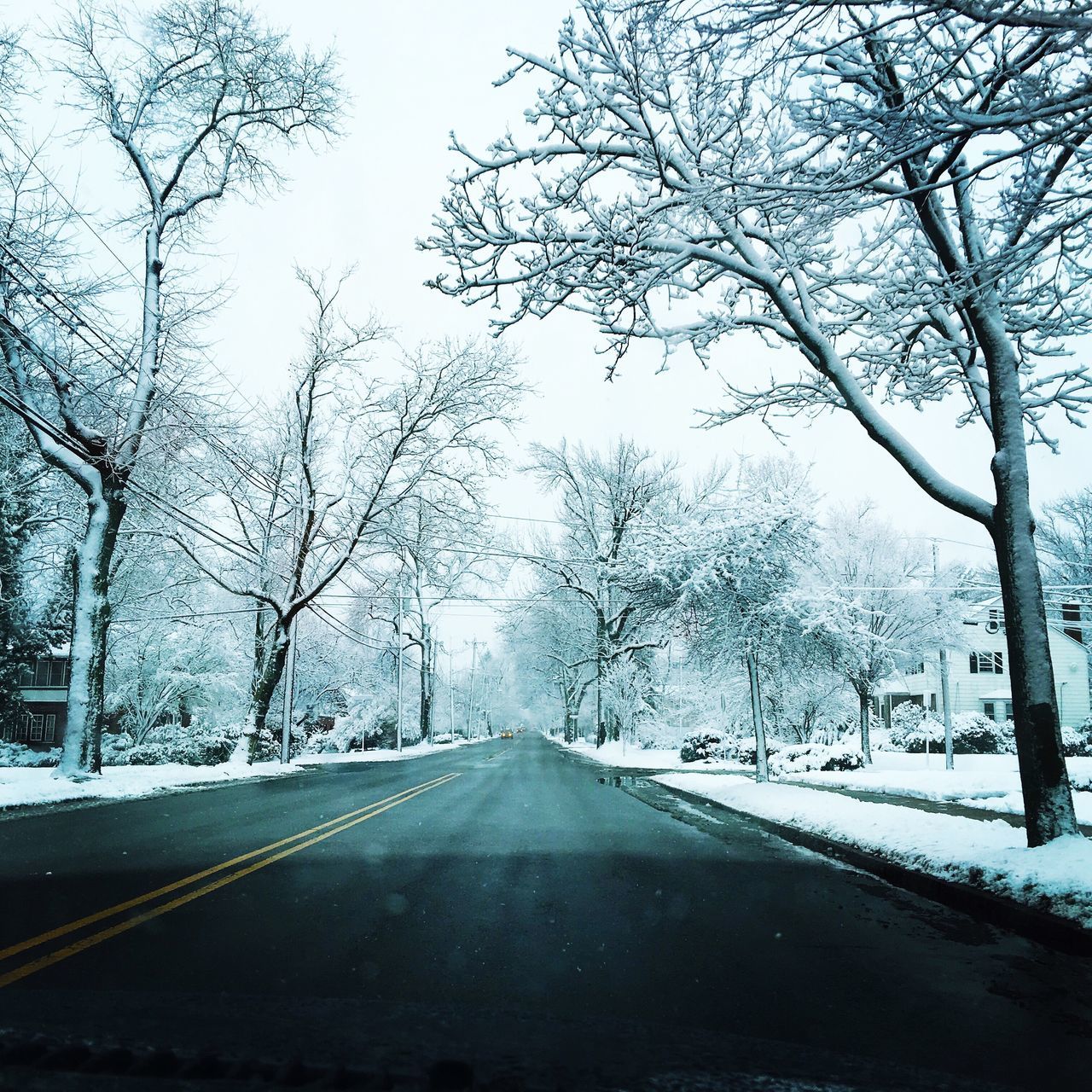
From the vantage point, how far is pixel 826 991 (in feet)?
14.7

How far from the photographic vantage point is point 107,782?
16672mm

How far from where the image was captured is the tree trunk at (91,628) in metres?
17.4

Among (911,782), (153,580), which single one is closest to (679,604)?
(911,782)

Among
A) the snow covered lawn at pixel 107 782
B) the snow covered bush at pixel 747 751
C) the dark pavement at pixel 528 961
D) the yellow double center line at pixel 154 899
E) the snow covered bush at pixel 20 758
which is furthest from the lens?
the snow covered bush at pixel 747 751

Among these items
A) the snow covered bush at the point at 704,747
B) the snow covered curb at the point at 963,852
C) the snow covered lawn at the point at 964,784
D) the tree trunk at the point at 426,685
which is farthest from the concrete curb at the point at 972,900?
the tree trunk at the point at 426,685

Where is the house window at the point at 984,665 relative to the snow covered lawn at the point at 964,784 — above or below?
above

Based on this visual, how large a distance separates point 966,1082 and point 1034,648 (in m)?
5.55

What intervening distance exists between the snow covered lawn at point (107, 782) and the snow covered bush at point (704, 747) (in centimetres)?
1738

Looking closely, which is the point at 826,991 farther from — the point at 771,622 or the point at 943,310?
the point at 771,622

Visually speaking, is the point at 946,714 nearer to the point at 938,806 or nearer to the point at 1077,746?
the point at 1077,746

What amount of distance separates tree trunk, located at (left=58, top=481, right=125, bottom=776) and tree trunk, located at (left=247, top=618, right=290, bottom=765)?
8711mm

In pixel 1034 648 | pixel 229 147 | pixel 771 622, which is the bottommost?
pixel 1034 648

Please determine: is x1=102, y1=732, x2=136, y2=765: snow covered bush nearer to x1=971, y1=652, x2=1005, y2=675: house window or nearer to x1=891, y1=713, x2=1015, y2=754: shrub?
x1=891, y1=713, x2=1015, y2=754: shrub

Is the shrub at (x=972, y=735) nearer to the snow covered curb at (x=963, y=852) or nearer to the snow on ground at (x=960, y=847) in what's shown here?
the snow on ground at (x=960, y=847)
